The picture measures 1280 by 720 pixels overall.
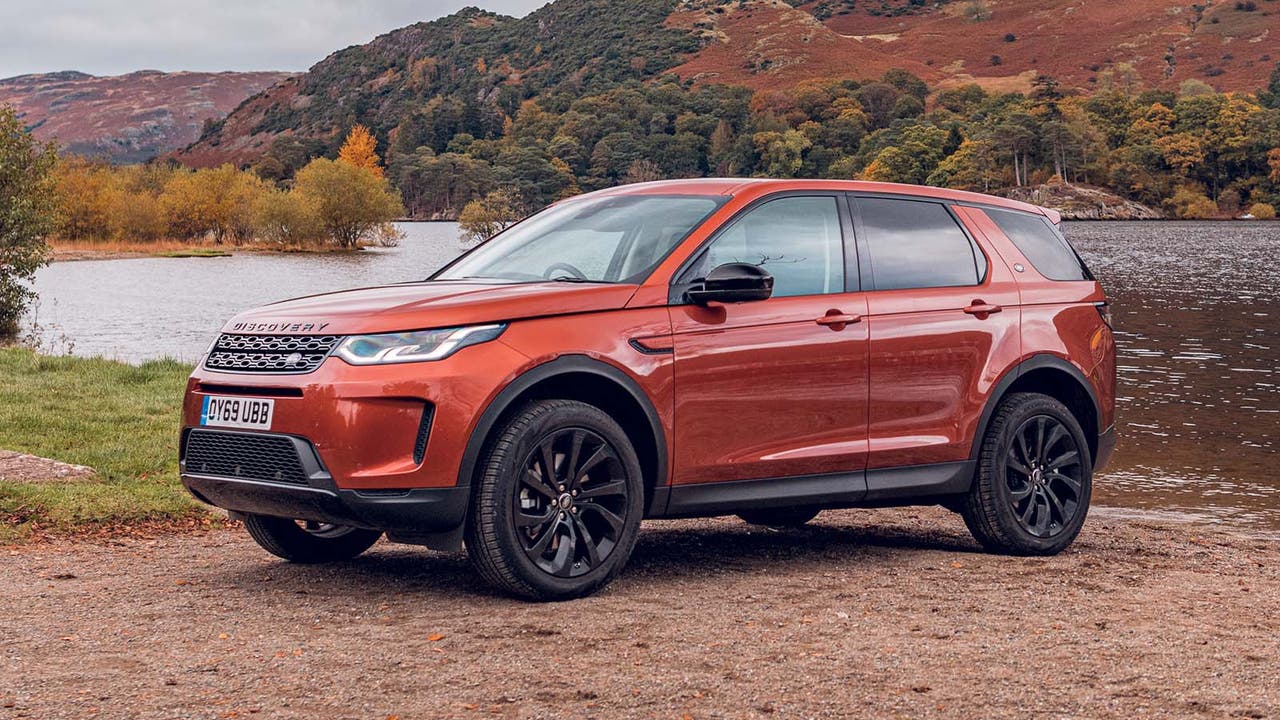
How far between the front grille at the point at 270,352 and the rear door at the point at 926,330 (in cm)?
272

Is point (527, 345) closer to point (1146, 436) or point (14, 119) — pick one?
point (1146, 436)

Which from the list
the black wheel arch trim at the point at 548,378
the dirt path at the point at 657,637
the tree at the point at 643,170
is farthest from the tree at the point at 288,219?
the black wheel arch trim at the point at 548,378

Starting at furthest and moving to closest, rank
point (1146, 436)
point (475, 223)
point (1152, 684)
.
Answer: point (475, 223)
point (1146, 436)
point (1152, 684)

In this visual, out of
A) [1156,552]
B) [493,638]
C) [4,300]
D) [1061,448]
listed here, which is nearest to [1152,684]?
[493,638]

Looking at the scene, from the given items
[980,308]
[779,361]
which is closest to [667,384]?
[779,361]

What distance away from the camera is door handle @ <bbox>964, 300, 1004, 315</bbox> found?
751cm

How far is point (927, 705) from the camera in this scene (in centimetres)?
460

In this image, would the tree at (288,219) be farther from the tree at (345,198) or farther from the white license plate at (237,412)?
the white license plate at (237,412)

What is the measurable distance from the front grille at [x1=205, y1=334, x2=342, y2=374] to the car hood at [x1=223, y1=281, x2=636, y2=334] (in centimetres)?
3

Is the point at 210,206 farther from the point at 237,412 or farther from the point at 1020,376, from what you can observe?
the point at 237,412

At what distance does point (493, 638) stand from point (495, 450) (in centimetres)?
79

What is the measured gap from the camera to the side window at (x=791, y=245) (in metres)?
6.80

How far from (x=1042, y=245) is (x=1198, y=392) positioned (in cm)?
1525

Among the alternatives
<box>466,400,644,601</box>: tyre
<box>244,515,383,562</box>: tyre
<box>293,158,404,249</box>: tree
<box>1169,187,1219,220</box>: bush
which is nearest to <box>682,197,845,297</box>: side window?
<box>466,400,644,601</box>: tyre
